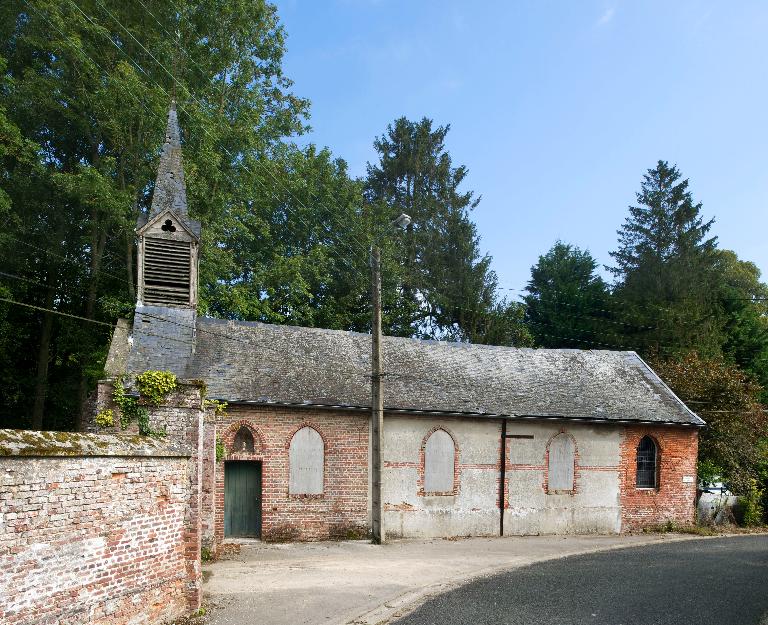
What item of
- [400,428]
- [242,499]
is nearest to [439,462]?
[400,428]

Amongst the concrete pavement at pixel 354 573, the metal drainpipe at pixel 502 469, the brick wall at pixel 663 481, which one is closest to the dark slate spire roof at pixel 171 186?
the concrete pavement at pixel 354 573

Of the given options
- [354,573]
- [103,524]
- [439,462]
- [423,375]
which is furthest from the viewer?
[423,375]

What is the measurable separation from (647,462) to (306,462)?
12079mm

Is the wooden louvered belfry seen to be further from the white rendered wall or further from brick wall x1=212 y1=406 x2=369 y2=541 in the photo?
the white rendered wall

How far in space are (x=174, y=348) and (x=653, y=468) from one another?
54.3ft

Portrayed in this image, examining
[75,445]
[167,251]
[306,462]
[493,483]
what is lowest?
[493,483]

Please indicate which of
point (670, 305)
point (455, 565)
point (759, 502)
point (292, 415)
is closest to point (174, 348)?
point (292, 415)

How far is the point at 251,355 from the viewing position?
68.7ft

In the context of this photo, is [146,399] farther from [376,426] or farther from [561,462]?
[561,462]

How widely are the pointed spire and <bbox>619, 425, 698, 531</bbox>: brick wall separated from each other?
54.1 feet

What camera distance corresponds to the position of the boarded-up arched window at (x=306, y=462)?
19516mm

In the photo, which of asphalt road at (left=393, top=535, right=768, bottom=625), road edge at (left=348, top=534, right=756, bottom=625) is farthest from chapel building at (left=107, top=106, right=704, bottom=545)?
asphalt road at (left=393, top=535, right=768, bottom=625)

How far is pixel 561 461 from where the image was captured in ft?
73.9

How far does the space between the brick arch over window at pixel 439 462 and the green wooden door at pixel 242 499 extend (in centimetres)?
514
